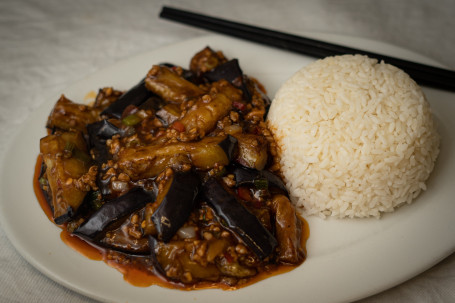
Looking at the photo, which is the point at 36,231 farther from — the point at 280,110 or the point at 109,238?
the point at 280,110

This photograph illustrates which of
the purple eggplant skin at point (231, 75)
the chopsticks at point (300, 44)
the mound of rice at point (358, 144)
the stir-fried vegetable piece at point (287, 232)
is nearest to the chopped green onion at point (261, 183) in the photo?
the stir-fried vegetable piece at point (287, 232)

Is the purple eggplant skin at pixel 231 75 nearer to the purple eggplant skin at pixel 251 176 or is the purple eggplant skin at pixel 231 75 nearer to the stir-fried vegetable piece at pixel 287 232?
the purple eggplant skin at pixel 251 176

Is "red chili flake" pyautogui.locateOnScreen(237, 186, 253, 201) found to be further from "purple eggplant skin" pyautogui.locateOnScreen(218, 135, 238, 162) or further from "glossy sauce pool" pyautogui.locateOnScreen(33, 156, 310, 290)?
"glossy sauce pool" pyautogui.locateOnScreen(33, 156, 310, 290)

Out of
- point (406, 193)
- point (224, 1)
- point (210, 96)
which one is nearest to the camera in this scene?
point (406, 193)

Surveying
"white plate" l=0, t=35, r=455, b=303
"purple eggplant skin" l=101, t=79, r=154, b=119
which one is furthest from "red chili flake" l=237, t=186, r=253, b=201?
"purple eggplant skin" l=101, t=79, r=154, b=119

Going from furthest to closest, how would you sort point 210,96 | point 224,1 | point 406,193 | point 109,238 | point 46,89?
point 224,1 < point 46,89 < point 210,96 < point 406,193 < point 109,238

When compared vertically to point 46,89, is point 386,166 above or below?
above

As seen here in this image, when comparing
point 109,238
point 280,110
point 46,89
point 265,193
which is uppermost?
point 280,110

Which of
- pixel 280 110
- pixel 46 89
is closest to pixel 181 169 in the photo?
pixel 280 110
